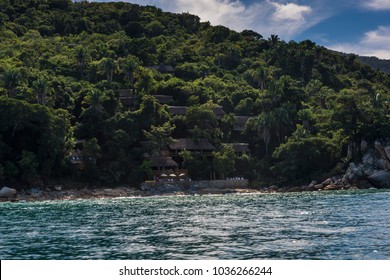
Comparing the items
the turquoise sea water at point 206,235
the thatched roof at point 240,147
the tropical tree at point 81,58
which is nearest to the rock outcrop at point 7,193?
the turquoise sea water at point 206,235

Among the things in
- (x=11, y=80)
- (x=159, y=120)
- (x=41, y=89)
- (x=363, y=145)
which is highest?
(x=11, y=80)

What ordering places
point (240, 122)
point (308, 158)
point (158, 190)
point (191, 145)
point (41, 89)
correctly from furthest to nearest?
point (240, 122), point (191, 145), point (308, 158), point (41, 89), point (158, 190)

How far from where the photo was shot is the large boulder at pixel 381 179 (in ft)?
271

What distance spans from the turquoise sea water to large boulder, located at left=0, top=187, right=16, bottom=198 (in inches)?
1127

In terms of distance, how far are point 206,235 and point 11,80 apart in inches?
2693

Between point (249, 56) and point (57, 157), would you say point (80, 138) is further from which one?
point (249, 56)

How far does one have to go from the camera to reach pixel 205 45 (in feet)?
594

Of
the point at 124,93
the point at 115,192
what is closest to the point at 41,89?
the point at 115,192

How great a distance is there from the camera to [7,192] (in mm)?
74000

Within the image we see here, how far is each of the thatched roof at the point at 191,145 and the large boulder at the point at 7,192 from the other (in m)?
29.7

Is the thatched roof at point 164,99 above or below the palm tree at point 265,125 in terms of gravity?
above

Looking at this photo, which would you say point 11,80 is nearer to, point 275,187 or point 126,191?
point 126,191

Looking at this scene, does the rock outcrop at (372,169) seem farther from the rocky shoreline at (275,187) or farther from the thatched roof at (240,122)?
the thatched roof at (240,122)

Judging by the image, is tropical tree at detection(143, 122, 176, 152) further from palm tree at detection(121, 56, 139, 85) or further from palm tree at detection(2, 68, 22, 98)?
palm tree at detection(121, 56, 139, 85)
